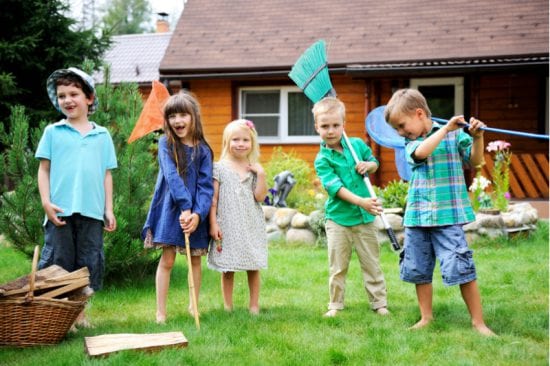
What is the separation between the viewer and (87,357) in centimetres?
324

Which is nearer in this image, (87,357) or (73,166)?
(87,357)

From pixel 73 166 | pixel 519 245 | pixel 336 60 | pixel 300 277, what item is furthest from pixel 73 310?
pixel 336 60

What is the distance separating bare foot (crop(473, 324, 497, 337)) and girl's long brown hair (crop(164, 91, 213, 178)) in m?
2.08

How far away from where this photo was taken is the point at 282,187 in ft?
29.1

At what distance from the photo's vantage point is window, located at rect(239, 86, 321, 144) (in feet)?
39.8

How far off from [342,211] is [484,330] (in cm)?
122

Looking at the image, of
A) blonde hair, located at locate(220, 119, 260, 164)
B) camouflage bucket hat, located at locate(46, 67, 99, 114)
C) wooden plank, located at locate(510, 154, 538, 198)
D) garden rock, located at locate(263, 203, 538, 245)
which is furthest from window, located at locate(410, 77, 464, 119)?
camouflage bucket hat, located at locate(46, 67, 99, 114)

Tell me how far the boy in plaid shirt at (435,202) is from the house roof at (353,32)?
24.2 ft

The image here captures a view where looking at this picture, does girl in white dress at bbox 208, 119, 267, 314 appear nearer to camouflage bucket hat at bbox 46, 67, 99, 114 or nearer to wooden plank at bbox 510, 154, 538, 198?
camouflage bucket hat at bbox 46, 67, 99, 114

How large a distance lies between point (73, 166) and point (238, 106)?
873 centimetres

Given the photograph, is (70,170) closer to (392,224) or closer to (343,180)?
(343,180)

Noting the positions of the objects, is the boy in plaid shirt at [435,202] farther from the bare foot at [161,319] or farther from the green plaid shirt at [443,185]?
the bare foot at [161,319]

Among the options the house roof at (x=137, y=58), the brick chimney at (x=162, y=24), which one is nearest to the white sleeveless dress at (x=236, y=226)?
the house roof at (x=137, y=58)

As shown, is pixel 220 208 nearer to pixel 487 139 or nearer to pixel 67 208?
pixel 67 208
